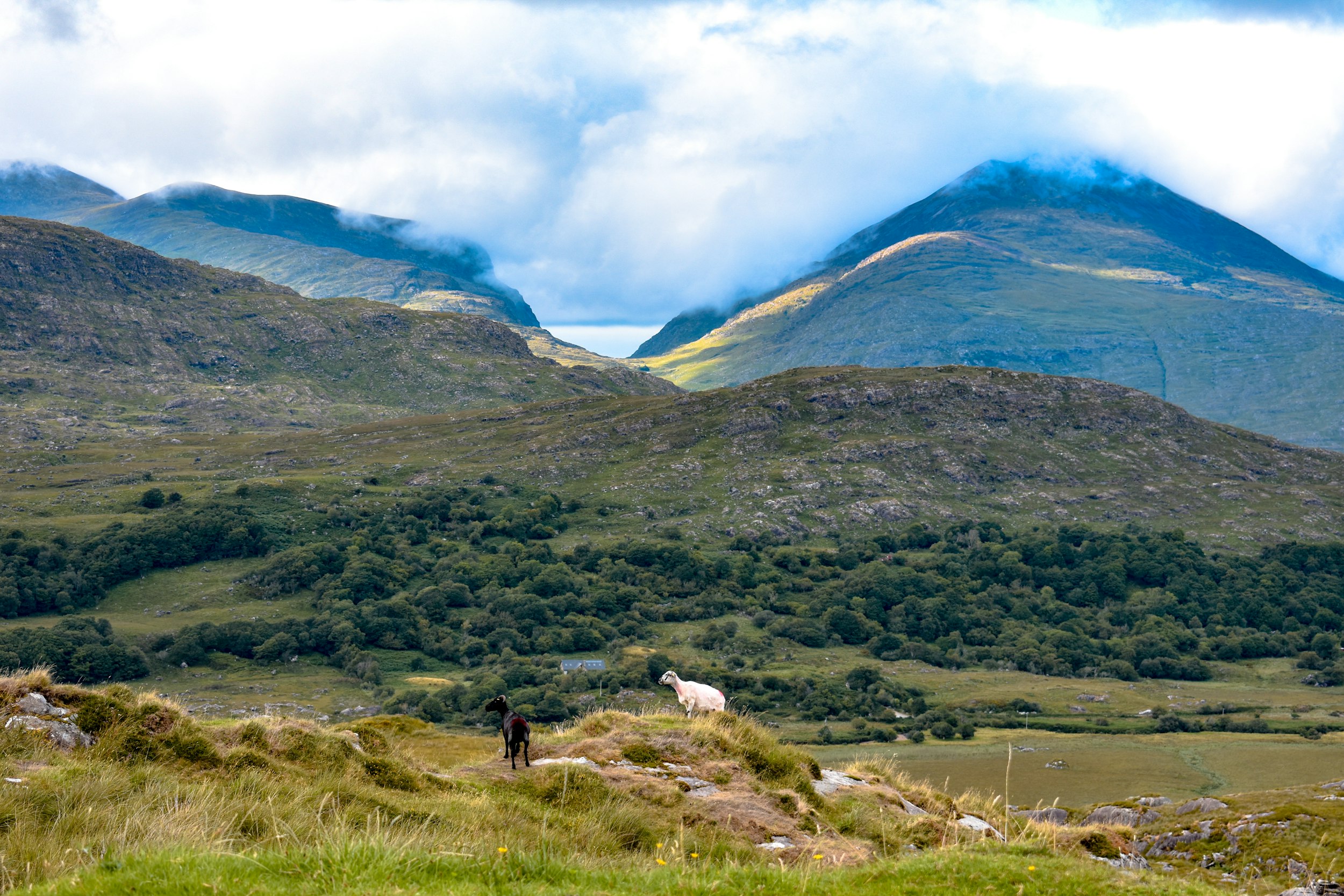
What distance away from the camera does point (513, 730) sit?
1891 centimetres

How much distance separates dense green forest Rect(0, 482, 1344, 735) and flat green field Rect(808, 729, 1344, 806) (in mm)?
14386

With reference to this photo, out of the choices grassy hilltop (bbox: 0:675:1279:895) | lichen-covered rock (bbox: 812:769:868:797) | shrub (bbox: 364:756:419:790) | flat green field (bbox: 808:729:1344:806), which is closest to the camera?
grassy hilltop (bbox: 0:675:1279:895)

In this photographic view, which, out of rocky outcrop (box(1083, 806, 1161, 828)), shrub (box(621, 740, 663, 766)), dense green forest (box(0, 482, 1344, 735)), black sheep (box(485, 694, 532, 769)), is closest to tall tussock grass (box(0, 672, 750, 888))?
black sheep (box(485, 694, 532, 769))

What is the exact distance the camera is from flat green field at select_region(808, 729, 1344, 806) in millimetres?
69438

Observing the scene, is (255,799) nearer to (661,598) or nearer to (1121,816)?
(1121,816)

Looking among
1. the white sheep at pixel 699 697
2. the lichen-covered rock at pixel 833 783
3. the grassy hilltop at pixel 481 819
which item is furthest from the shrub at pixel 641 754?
the white sheep at pixel 699 697

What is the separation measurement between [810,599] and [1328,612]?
8671cm

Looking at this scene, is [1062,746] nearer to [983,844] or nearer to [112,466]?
[983,844]

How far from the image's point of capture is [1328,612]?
151375 mm

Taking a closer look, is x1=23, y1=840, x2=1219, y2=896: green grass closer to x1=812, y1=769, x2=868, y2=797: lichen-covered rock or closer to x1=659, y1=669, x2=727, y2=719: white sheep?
x1=812, y1=769, x2=868, y2=797: lichen-covered rock

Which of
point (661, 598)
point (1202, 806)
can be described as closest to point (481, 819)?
point (1202, 806)

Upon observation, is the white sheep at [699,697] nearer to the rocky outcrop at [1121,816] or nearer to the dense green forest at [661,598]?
the rocky outcrop at [1121,816]

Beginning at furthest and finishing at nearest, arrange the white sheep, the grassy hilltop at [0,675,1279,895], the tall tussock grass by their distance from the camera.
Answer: the white sheep → the tall tussock grass → the grassy hilltop at [0,675,1279,895]

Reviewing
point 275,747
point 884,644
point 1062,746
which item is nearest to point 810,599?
point 884,644
